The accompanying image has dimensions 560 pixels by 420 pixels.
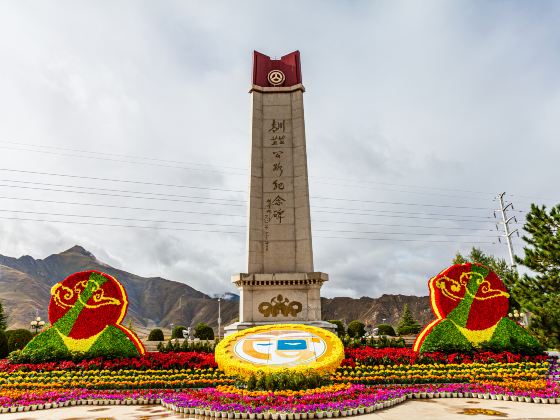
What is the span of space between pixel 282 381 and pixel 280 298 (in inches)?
277

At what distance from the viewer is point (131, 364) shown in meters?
13.2

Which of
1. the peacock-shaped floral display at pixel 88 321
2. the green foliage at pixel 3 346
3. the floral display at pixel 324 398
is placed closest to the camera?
the floral display at pixel 324 398

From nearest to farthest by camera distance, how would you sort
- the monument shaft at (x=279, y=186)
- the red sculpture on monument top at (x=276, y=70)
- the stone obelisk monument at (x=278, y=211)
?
the stone obelisk monument at (x=278, y=211) < the monument shaft at (x=279, y=186) < the red sculpture on monument top at (x=276, y=70)

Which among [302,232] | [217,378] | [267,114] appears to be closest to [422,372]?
[217,378]

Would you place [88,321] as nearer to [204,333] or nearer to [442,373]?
[442,373]

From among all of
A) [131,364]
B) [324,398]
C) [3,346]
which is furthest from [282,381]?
[3,346]

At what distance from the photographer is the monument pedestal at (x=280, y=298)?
661 inches

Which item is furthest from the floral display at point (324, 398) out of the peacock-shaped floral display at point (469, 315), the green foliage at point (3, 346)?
the green foliage at point (3, 346)

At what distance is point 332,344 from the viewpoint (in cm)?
1379

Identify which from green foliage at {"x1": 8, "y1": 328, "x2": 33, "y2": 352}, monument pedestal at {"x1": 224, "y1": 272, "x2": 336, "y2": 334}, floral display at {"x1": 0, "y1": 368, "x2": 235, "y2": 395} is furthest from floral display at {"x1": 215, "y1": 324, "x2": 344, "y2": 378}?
green foliage at {"x1": 8, "y1": 328, "x2": 33, "y2": 352}

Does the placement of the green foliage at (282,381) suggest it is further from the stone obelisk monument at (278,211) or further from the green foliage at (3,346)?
→ the green foliage at (3,346)

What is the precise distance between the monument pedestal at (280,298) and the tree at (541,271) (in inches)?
292

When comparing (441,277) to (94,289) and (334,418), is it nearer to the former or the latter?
(334,418)

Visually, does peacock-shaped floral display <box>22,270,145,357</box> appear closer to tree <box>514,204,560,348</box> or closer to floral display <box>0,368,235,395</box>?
floral display <box>0,368,235,395</box>
